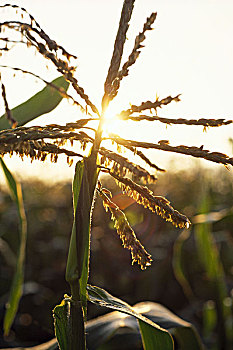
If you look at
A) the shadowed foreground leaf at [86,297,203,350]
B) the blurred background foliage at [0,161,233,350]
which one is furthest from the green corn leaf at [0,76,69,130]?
the blurred background foliage at [0,161,233,350]

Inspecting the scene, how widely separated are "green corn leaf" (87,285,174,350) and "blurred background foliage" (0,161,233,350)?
2.71 feet

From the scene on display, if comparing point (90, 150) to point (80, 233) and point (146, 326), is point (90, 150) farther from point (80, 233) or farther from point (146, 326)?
point (146, 326)

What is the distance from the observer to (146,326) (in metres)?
0.58

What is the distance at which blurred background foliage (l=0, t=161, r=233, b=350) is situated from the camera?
1613 mm

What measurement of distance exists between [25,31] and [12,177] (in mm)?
215

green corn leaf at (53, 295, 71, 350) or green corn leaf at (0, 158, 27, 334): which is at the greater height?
green corn leaf at (0, 158, 27, 334)

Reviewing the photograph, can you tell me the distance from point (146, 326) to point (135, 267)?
79.5 inches

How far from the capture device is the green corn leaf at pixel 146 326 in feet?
1.73

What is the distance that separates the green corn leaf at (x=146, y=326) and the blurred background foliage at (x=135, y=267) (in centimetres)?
83

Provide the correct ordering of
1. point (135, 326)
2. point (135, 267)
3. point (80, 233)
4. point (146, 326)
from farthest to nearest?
point (135, 267)
point (135, 326)
point (146, 326)
point (80, 233)

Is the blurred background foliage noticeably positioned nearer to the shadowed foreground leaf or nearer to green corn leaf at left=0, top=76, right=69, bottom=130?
the shadowed foreground leaf

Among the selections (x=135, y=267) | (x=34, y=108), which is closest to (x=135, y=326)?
(x=34, y=108)

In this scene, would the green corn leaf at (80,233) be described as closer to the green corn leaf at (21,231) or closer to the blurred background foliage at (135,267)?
the green corn leaf at (21,231)

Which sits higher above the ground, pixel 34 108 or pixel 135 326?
pixel 34 108
